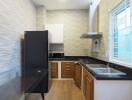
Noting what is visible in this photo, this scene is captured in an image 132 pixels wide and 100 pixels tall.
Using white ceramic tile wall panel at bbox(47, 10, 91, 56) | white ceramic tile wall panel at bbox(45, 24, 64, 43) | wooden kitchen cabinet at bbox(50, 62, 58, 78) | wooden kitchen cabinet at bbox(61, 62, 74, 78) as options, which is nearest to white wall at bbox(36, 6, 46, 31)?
white ceramic tile wall panel at bbox(45, 24, 64, 43)

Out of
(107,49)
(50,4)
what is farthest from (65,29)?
(107,49)

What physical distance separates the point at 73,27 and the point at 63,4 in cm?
112

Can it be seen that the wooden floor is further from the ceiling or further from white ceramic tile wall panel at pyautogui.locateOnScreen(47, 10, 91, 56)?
the ceiling

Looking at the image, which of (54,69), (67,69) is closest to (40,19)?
(54,69)

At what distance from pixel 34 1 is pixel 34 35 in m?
1.69

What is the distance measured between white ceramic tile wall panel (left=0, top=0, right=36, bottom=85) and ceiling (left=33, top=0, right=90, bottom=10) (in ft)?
4.00

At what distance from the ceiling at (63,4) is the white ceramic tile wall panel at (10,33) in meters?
1.22

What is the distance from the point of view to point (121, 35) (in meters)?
2.94

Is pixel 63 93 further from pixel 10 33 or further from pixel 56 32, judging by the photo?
pixel 56 32

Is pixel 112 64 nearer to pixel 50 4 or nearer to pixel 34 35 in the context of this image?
pixel 34 35

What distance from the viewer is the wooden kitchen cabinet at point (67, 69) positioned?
212 inches

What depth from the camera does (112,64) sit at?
307cm

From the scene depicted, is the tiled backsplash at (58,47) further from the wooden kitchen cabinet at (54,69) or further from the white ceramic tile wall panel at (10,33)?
the white ceramic tile wall panel at (10,33)

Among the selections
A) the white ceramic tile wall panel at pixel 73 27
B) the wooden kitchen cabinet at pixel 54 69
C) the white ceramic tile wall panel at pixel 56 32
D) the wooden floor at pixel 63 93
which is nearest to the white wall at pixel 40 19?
the white ceramic tile wall panel at pixel 56 32
